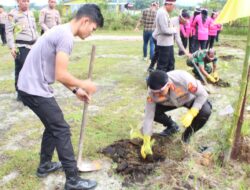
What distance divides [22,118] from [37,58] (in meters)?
2.53

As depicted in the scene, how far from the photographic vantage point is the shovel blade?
356 centimetres

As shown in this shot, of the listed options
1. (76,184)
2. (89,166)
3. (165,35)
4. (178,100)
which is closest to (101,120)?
(89,166)

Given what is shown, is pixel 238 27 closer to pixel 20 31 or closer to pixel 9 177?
pixel 20 31

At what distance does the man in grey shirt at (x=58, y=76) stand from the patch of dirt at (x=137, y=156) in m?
0.41

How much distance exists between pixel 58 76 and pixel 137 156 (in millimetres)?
1576

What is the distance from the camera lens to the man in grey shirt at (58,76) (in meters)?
2.71

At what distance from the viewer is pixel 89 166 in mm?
3633

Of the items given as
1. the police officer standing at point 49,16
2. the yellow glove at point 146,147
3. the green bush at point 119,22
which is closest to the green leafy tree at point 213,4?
the green bush at point 119,22

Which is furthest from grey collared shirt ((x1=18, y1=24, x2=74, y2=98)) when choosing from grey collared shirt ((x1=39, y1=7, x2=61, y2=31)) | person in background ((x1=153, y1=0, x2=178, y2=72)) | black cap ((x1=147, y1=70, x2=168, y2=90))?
grey collared shirt ((x1=39, y1=7, x2=61, y2=31))

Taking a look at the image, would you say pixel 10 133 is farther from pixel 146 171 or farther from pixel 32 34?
pixel 146 171

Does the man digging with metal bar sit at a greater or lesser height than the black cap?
lesser

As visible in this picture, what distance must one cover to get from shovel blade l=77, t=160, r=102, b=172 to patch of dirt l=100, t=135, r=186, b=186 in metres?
0.20

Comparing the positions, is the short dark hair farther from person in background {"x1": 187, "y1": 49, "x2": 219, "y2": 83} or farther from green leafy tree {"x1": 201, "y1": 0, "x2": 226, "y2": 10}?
green leafy tree {"x1": 201, "y1": 0, "x2": 226, "y2": 10}

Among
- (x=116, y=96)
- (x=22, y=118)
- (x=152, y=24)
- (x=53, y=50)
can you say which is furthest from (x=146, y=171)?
(x=152, y=24)
